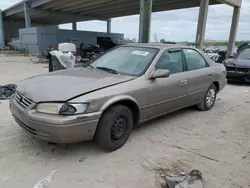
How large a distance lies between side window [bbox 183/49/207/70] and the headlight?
101 inches

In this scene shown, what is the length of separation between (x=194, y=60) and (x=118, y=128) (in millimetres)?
2452

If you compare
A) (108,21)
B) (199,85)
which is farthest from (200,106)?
(108,21)

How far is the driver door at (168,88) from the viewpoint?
364cm

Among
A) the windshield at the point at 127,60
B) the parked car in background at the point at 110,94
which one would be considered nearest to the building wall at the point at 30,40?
the windshield at the point at 127,60

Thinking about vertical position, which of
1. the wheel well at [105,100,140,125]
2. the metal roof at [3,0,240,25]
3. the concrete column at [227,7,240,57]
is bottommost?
the wheel well at [105,100,140,125]

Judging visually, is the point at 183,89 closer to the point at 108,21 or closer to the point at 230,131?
the point at 230,131

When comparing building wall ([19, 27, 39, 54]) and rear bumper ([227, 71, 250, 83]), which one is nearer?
rear bumper ([227, 71, 250, 83])

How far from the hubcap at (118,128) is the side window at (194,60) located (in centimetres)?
197

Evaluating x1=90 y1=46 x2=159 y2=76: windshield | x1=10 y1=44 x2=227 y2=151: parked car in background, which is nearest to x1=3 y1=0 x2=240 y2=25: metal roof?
x1=10 y1=44 x2=227 y2=151: parked car in background

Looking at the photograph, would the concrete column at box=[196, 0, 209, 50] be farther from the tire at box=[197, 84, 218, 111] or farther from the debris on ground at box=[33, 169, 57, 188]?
the debris on ground at box=[33, 169, 57, 188]

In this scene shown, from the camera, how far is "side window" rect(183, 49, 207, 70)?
14.9 ft

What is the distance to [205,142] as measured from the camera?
370 centimetres

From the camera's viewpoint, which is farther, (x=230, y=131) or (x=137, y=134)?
(x=230, y=131)

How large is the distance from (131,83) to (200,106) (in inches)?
96.3
